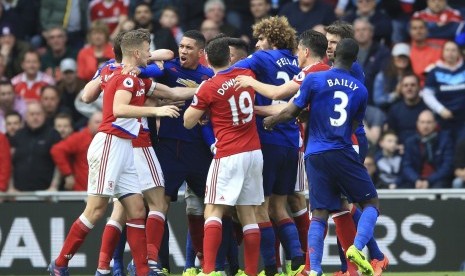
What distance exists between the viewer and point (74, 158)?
58.2 feet

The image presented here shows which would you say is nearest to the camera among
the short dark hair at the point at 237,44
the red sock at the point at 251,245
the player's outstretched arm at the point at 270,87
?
the player's outstretched arm at the point at 270,87

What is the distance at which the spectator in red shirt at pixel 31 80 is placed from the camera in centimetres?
1945

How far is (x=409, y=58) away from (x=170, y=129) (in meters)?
5.98

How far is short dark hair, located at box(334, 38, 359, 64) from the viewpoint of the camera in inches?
503

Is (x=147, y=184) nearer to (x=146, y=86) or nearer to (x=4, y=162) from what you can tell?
(x=146, y=86)

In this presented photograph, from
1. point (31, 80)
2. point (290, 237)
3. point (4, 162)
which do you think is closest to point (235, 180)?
point (290, 237)

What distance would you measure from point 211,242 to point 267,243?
76 centimetres

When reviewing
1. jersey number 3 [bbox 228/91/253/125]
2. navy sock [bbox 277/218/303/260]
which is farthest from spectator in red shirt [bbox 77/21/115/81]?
jersey number 3 [bbox 228/91/253/125]

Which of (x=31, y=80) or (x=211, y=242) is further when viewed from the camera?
(x=31, y=80)

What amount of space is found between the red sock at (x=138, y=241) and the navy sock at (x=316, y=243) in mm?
1677

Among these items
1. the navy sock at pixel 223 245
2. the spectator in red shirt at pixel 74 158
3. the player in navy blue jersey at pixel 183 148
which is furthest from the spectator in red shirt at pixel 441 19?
the navy sock at pixel 223 245

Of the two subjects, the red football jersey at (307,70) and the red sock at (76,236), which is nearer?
the red football jersey at (307,70)

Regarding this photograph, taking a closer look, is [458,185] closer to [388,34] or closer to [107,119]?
[388,34]

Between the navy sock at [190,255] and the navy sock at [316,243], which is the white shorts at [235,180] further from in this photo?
the navy sock at [190,255]
